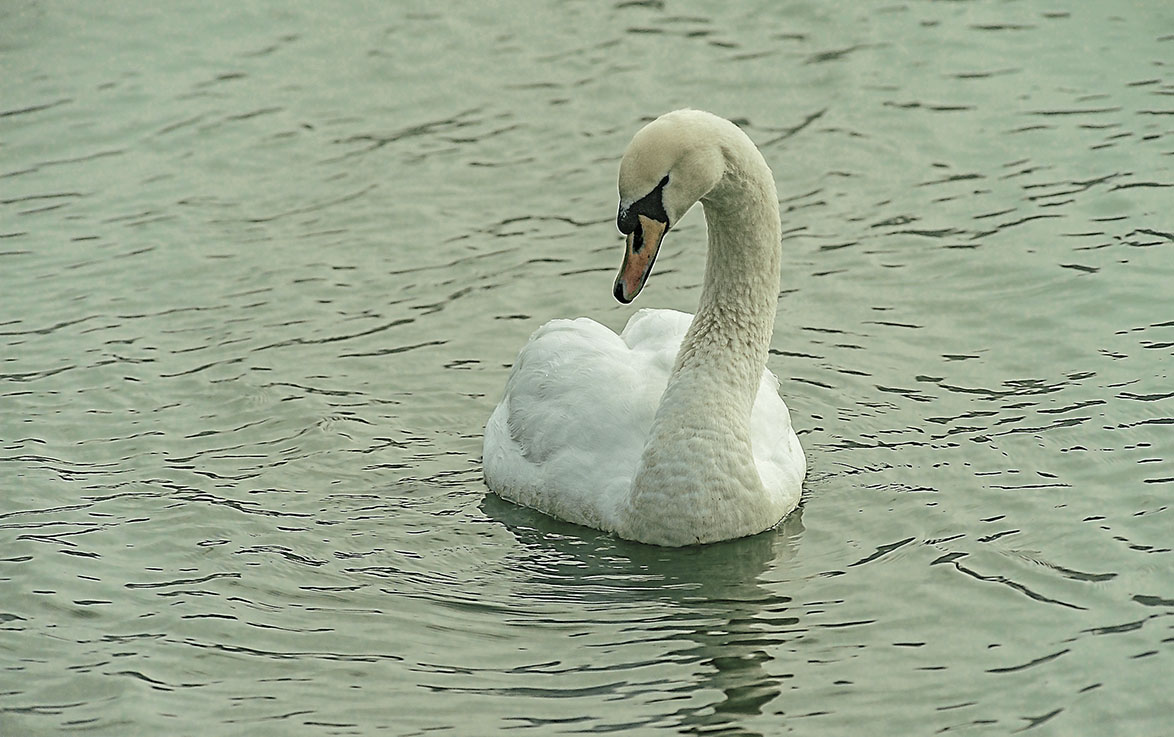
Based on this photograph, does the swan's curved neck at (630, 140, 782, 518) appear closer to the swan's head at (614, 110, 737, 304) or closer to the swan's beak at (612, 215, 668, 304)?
the swan's head at (614, 110, 737, 304)

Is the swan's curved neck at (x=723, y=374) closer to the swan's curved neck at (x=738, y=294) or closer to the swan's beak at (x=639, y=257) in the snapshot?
the swan's curved neck at (x=738, y=294)

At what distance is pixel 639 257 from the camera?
28.5ft

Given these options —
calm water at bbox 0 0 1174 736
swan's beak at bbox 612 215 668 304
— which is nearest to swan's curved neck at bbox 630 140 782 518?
calm water at bbox 0 0 1174 736

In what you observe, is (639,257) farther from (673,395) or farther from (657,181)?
(673,395)

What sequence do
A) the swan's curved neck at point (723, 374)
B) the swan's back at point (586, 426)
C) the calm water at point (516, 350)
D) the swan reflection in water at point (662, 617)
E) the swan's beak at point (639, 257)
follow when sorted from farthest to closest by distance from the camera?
the swan's back at point (586, 426), the swan's curved neck at point (723, 374), the swan's beak at point (639, 257), the calm water at point (516, 350), the swan reflection in water at point (662, 617)

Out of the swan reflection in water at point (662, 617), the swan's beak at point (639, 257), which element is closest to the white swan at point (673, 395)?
the swan's beak at point (639, 257)

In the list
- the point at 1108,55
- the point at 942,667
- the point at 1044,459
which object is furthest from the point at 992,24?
the point at 942,667

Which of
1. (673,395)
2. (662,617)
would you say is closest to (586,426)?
(673,395)

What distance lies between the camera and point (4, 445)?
10.5 metres

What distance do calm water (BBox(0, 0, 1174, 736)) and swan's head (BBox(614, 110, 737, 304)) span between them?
4.96 ft

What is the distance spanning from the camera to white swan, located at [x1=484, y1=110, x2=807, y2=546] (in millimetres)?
8680

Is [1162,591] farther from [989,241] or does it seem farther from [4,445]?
[4,445]

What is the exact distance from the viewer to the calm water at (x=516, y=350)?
8031mm

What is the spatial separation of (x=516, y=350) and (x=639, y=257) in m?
3.21
